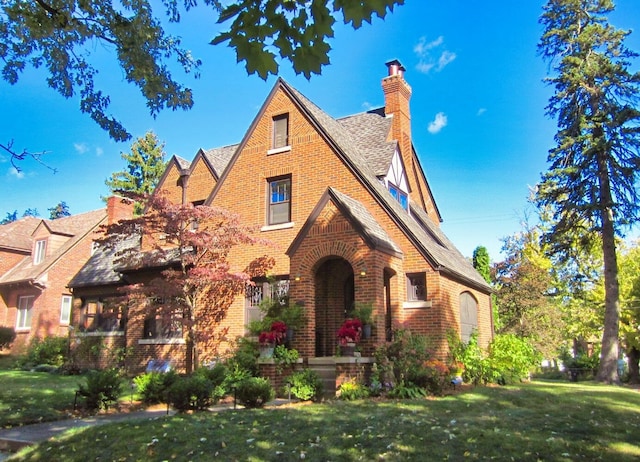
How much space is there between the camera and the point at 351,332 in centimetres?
1222

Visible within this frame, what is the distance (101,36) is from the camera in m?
6.83

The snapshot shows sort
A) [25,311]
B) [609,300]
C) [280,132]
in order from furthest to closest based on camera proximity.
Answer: [25,311]
[609,300]
[280,132]

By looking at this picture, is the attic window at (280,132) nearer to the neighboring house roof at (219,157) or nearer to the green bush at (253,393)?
the neighboring house roof at (219,157)

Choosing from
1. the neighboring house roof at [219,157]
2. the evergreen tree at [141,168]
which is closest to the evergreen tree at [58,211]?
the evergreen tree at [141,168]

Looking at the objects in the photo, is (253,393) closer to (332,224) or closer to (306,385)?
(306,385)

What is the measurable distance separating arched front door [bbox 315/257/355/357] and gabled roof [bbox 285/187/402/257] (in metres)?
1.48

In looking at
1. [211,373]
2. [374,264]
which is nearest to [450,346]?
[374,264]

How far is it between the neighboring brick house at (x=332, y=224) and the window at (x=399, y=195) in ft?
0.18

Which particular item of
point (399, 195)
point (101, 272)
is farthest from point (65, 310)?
point (399, 195)

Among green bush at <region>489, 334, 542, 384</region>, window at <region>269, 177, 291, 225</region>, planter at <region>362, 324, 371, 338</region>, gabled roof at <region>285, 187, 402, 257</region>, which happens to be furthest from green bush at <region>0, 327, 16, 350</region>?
green bush at <region>489, 334, 542, 384</region>

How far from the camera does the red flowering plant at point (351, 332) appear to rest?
40.1ft

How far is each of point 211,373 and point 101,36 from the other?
7.31 meters

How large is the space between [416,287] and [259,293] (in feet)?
16.6

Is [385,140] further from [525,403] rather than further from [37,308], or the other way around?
[37,308]
